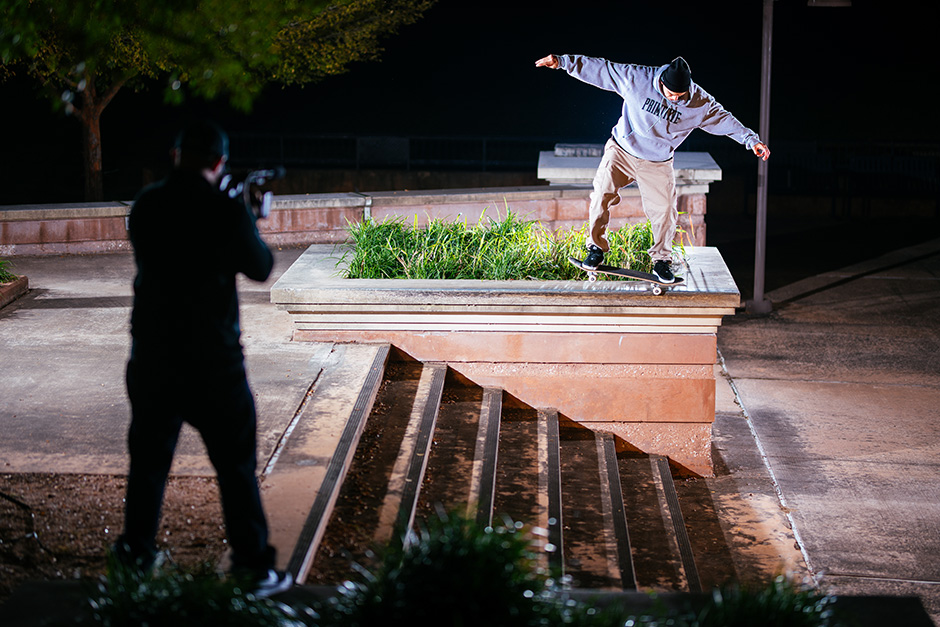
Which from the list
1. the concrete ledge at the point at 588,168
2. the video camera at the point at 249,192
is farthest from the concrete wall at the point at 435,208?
the video camera at the point at 249,192

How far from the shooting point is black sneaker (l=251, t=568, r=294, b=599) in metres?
3.45

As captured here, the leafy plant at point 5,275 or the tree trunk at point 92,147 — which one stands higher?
the tree trunk at point 92,147

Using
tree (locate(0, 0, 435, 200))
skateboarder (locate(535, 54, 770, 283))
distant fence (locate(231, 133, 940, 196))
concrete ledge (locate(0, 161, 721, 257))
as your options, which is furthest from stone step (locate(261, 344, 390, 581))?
distant fence (locate(231, 133, 940, 196))

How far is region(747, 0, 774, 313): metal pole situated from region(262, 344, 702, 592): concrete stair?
4899 mm

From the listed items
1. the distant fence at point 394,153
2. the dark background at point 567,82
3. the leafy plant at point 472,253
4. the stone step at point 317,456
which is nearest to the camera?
the stone step at point 317,456

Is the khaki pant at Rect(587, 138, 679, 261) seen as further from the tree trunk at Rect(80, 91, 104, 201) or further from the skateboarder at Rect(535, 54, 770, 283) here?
the tree trunk at Rect(80, 91, 104, 201)

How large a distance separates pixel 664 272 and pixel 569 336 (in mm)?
848

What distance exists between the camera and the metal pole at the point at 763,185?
1099 centimetres

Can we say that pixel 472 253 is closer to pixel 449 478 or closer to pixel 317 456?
pixel 449 478

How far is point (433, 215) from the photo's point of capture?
38.4ft

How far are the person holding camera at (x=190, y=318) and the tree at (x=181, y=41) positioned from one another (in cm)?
255

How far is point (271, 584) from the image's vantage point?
3.50 m

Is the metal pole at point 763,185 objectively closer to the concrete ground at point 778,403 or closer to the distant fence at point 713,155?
the concrete ground at point 778,403

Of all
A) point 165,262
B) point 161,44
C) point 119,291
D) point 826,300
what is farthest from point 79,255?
point 826,300
